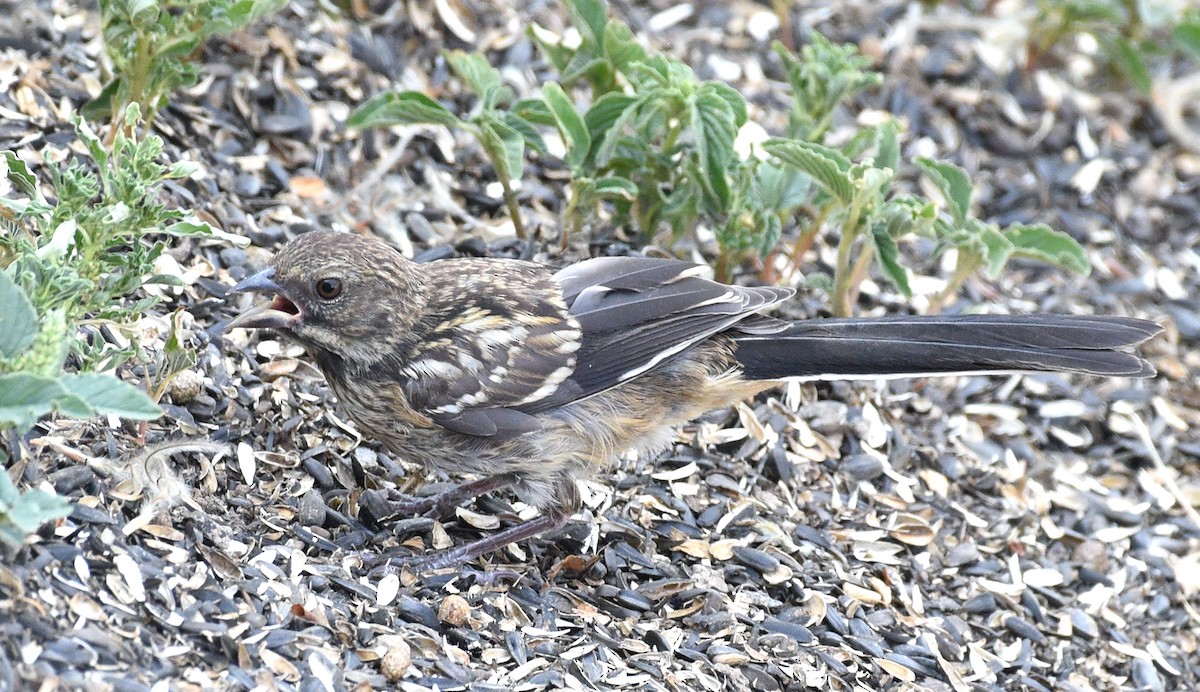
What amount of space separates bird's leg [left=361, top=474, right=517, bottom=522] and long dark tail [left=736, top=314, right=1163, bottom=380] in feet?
3.61

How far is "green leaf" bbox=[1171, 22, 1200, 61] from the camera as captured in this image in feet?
21.4

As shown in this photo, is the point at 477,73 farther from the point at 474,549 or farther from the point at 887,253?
the point at 474,549

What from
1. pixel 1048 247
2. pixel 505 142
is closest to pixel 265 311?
pixel 505 142

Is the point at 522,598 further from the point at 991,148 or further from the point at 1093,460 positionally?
the point at 991,148

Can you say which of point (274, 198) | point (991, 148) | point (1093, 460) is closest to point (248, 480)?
point (274, 198)

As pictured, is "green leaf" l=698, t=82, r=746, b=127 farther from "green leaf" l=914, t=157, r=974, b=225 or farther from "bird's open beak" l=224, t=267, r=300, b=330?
"bird's open beak" l=224, t=267, r=300, b=330

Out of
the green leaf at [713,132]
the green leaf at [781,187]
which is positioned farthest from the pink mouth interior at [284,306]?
the green leaf at [781,187]

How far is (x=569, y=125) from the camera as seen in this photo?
4.82 meters

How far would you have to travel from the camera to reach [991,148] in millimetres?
6676

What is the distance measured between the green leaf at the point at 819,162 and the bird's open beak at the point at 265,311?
1.71 m

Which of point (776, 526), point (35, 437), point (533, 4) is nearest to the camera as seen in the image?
point (35, 437)

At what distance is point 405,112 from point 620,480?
5.00 ft

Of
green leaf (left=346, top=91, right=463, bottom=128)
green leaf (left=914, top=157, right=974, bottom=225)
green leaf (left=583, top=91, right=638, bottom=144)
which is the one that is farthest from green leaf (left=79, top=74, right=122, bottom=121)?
green leaf (left=914, top=157, right=974, bottom=225)

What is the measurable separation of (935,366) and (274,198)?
261 centimetres
